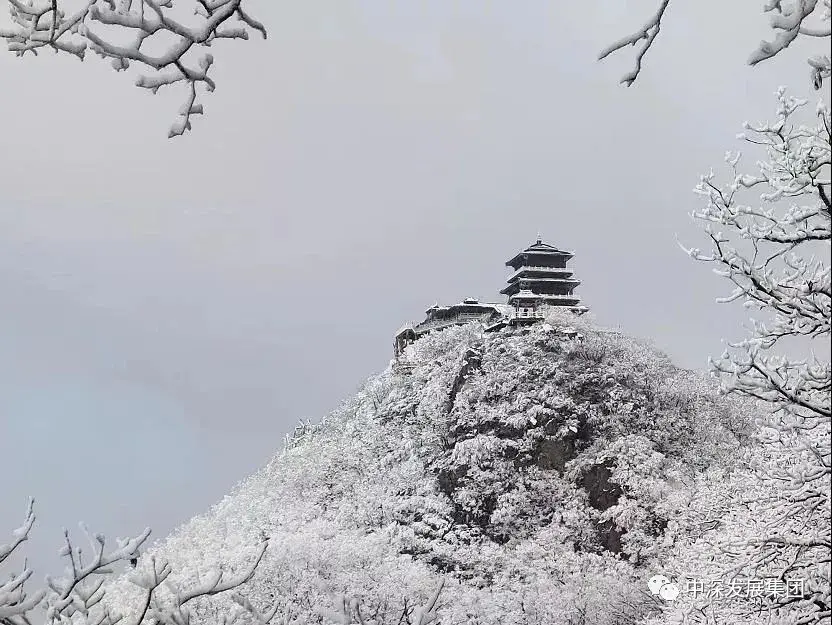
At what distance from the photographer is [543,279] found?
44.8 m

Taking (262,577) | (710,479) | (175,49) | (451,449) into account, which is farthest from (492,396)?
(175,49)

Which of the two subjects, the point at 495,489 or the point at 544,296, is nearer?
the point at 495,489

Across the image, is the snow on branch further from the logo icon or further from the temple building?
the temple building

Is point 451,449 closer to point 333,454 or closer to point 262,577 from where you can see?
point 333,454

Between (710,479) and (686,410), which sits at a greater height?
(686,410)

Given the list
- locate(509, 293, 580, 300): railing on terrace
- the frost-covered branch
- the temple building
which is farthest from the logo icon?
locate(509, 293, 580, 300): railing on terrace

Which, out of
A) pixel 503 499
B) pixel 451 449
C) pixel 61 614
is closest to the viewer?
pixel 61 614

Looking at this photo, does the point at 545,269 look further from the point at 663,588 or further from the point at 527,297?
the point at 663,588

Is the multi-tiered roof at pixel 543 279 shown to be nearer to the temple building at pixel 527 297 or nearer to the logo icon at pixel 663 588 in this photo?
the temple building at pixel 527 297

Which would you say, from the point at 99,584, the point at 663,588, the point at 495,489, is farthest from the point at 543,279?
the point at 99,584

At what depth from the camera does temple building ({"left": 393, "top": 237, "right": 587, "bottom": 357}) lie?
144ft

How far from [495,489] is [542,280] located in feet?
57.5

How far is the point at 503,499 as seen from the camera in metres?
30.2

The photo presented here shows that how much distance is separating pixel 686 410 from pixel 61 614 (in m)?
33.8
